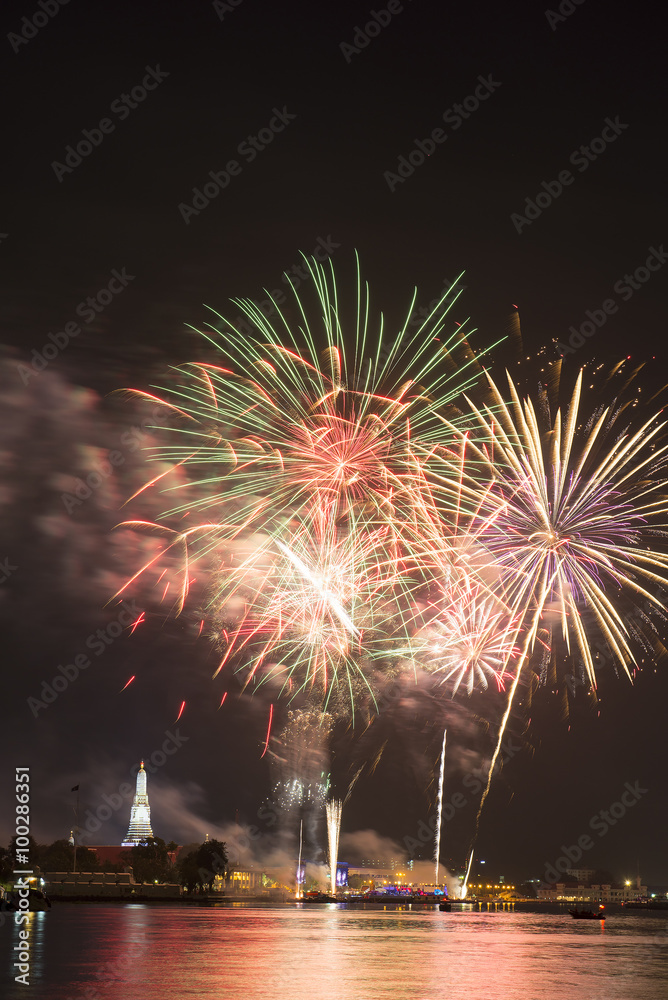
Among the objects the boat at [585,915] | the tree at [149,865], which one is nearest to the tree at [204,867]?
the tree at [149,865]

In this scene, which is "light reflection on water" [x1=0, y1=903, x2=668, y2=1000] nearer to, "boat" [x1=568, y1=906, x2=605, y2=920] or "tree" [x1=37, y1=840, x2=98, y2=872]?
"boat" [x1=568, y1=906, x2=605, y2=920]

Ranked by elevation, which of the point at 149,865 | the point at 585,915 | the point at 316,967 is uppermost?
the point at 316,967

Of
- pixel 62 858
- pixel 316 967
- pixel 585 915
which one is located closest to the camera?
pixel 316 967

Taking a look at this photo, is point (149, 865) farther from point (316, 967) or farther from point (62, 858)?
point (316, 967)

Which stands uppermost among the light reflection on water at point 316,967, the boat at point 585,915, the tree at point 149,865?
the light reflection on water at point 316,967

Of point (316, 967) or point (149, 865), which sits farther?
point (149, 865)

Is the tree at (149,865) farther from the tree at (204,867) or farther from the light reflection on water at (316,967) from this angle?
the light reflection on water at (316,967)

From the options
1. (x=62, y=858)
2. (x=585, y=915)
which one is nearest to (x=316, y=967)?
(x=585, y=915)

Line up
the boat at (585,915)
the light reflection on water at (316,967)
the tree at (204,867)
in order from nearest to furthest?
the light reflection on water at (316,967) < the boat at (585,915) < the tree at (204,867)

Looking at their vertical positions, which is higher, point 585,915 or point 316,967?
point 316,967
